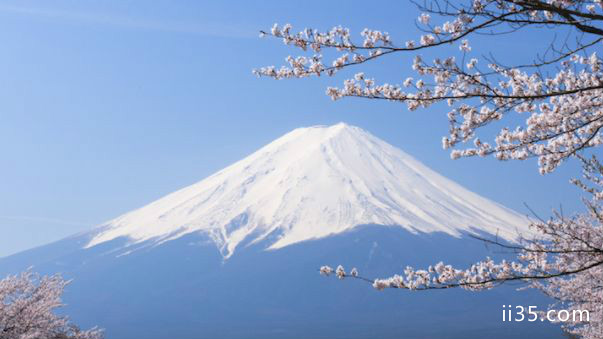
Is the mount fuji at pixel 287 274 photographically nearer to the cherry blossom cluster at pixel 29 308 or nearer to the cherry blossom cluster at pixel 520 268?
the cherry blossom cluster at pixel 29 308

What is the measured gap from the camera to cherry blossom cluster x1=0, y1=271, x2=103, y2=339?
42.0 ft

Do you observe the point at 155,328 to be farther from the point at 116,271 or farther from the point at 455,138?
the point at 455,138

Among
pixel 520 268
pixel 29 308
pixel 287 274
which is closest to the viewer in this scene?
pixel 520 268

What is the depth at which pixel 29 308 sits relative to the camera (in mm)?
13109

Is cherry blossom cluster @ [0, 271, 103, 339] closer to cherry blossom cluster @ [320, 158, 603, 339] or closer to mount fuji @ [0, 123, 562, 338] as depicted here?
cherry blossom cluster @ [320, 158, 603, 339]

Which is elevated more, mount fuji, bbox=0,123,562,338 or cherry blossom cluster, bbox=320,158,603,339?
mount fuji, bbox=0,123,562,338

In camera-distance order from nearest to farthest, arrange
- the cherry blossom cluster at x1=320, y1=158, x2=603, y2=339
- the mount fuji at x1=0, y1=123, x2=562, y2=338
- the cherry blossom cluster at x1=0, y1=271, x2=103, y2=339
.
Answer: the cherry blossom cluster at x1=320, y1=158, x2=603, y2=339 < the cherry blossom cluster at x1=0, y1=271, x2=103, y2=339 < the mount fuji at x1=0, y1=123, x2=562, y2=338

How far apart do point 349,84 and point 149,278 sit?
7353 inches

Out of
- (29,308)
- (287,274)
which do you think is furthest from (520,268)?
(287,274)

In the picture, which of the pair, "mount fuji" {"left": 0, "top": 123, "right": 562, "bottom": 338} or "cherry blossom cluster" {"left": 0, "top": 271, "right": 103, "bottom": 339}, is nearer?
"cherry blossom cluster" {"left": 0, "top": 271, "right": 103, "bottom": 339}

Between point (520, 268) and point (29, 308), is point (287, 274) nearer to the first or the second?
point (29, 308)

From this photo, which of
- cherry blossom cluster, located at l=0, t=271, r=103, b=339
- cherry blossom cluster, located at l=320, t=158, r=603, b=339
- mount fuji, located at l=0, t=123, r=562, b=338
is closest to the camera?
cherry blossom cluster, located at l=320, t=158, r=603, b=339

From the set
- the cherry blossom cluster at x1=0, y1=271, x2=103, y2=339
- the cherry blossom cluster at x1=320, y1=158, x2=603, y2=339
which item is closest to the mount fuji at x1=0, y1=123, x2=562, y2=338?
the cherry blossom cluster at x1=0, y1=271, x2=103, y2=339

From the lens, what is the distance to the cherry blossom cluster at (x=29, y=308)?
12805 mm
